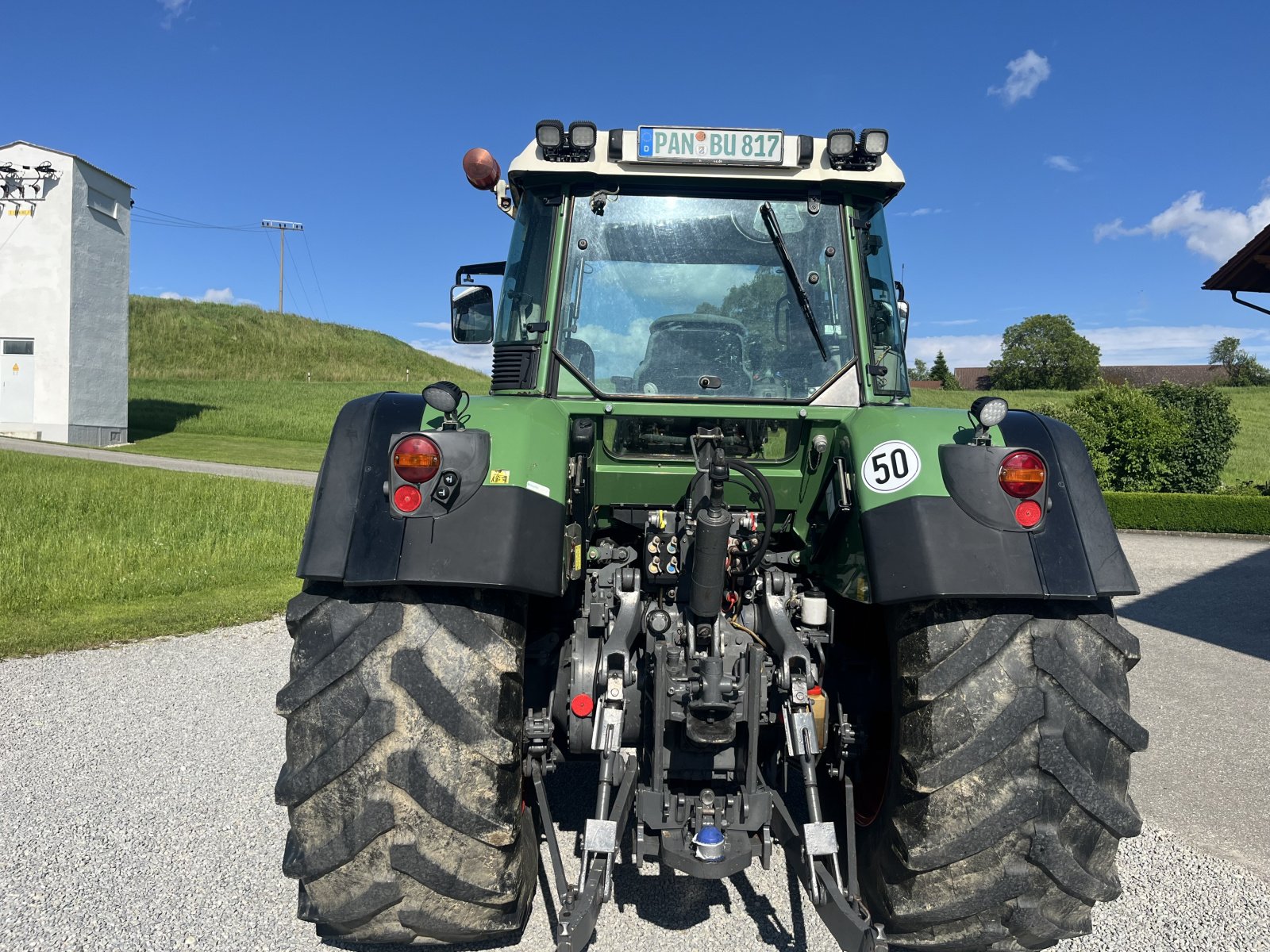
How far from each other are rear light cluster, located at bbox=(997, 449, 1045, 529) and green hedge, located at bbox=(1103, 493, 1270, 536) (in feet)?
48.8

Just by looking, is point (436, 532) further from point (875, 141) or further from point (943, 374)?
point (943, 374)

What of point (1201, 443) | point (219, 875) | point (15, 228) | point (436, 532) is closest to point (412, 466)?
point (436, 532)

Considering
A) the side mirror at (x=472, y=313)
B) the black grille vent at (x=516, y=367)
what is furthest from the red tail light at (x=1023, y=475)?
the side mirror at (x=472, y=313)

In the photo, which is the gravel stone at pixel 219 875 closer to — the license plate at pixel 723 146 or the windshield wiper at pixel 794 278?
the windshield wiper at pixel 794 278

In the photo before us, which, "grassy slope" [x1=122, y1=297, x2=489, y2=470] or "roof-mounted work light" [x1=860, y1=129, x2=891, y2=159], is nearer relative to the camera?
"roof-mounted work light" [x1=860, y1=129, x2=891, y2=159]

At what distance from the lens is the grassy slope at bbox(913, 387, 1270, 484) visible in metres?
28.1

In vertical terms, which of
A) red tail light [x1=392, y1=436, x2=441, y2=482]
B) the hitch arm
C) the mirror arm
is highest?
the mirror arm

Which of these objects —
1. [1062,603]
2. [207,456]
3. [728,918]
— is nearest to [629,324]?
[1062,603]

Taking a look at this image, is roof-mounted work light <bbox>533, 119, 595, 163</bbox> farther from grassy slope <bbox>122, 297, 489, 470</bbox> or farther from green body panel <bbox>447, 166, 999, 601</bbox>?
grassy slope <bbox>122, 297, 489, 470</bbox>

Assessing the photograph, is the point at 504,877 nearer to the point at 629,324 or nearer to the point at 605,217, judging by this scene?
the point at 629,324

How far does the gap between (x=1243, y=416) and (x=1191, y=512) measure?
1230 inches

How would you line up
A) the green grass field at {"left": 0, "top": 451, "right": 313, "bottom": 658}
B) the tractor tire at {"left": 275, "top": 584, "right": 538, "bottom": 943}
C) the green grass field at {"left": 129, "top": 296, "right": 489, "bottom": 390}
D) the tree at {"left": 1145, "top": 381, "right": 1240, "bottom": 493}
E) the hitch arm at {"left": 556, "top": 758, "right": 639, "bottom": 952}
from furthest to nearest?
the green grass field at {"left": 129, "top": 296, "right": 489, "bottom": 390} → the tree at {"left": 1145, "top": 381, "right": 1240, "bottom": 493} → the green grass field at {"left": 0, "top": 451, "right": 313, "bottom": 658} → the tractor tire at {"left": 275, "top": 584, "right": 538, "bottom": 943} → the hitch arm at {"left": 556, "top": 758, "right": 639, "bottom": 952}

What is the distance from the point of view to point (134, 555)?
10156 millimetres

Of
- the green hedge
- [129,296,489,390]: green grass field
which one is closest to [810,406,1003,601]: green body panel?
the green hedge
